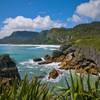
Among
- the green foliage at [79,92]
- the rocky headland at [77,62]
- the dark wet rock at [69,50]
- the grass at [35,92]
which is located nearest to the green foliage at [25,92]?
the grass at [35,92]

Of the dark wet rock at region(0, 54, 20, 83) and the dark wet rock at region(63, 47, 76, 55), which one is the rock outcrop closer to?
the dark wet rock at region(63, 47, 76, 55)

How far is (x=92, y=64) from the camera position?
3071 inches

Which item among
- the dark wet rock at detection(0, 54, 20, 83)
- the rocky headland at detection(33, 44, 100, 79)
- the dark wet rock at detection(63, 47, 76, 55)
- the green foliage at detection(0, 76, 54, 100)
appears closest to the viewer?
the green foliage at detection(0, 76, 54, 100)

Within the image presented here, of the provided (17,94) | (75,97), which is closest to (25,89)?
(17,94)

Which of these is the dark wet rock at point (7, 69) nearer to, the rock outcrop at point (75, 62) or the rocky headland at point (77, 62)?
the rocky headland at point (77, 62)

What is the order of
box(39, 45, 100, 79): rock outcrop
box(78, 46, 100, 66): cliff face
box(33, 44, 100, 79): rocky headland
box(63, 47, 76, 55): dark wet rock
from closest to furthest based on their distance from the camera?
box(39, 45, 100, 79): rock outcrop < box(33, 44, 100, 79): rocky headland < box(78, 46, 100, 66): cliff face < box(63, 47, 76, 55): dark wet rock

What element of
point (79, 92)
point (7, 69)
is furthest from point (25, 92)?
point (7, 69)

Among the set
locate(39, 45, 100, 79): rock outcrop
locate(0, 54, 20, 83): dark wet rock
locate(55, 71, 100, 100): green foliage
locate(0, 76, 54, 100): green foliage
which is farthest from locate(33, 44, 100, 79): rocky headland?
locate(0, 76, 54, 100): green foliage

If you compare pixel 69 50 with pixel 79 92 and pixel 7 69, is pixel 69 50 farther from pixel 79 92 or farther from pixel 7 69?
pixel 79 92

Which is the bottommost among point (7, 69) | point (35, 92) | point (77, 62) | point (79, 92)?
point (77, 62)

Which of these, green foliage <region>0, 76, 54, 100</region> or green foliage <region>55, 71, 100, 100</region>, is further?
green foliage <region>55, 71, 100, 100</region>

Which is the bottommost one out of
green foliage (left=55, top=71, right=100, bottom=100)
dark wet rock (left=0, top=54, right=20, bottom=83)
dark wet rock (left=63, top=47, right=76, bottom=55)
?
dark wet rock (left=63, top=47, right=76, bottom=55)

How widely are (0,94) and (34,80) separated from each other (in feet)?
3.50

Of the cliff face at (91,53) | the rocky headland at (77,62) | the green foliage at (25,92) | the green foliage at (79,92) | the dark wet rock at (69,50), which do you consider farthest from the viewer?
the dark wet rock at (69,50)
